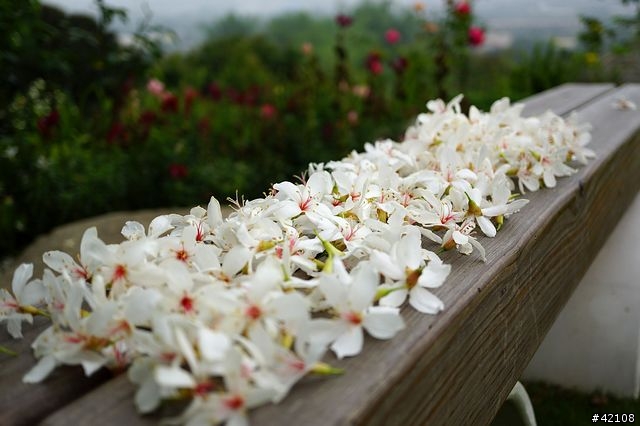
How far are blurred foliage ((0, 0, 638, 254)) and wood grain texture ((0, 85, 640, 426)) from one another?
1953 mm

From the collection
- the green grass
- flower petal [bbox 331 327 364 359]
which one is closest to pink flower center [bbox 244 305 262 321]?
flower petal [bbox 331 327 364 359]

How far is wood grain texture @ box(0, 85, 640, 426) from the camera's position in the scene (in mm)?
742

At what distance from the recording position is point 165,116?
524cm

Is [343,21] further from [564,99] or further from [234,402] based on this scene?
[234,402]

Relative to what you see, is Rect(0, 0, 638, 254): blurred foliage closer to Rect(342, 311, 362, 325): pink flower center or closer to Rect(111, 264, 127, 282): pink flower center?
Rect(111, 264, 127, 282): pink flower center

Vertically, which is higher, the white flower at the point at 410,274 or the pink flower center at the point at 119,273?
the pink flower center at the point at 119,273

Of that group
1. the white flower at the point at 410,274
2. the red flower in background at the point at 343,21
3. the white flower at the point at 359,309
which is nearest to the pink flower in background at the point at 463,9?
the red flower in background at the point at 343,21

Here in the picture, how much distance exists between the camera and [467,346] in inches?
38.5

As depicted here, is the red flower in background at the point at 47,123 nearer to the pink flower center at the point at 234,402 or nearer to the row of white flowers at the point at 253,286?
the row of white flowers at the point at 253,286

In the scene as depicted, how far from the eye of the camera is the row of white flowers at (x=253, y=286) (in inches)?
29.2

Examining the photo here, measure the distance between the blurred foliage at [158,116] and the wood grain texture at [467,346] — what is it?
1.95m

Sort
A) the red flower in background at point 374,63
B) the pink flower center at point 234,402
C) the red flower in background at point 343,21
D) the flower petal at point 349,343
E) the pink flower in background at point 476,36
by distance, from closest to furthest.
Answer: the pink flower center at point 234,402 < the flower petal at point 349,343 < the red flower in background at point 343,21 < the pink flower in background at point 476,36 < the red flower in background at point 374,63

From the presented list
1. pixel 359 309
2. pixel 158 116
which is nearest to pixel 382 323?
pixel 359 309

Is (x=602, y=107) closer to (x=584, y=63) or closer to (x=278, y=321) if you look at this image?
(x=278, y=321)
